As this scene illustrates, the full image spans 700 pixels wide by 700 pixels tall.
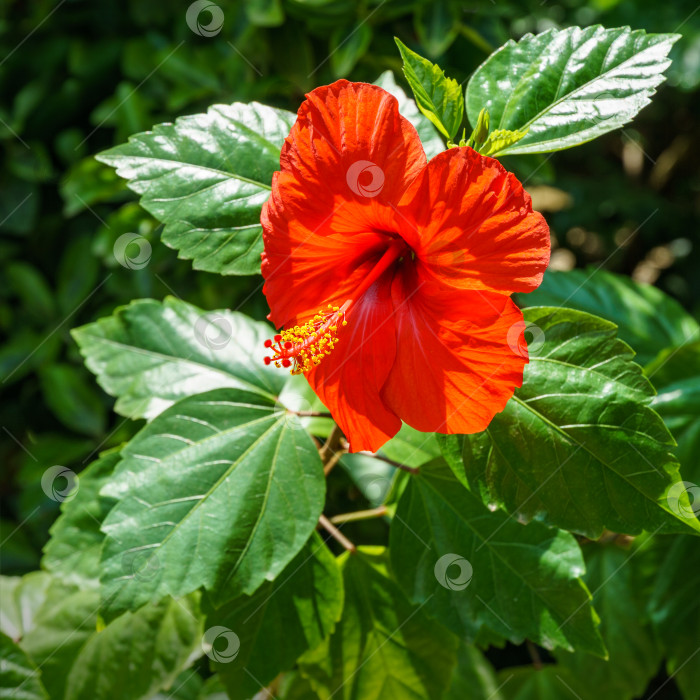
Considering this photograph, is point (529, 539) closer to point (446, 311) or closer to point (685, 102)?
point (446, 311)

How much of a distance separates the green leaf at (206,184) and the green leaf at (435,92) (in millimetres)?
227

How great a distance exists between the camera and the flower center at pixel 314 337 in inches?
30.4

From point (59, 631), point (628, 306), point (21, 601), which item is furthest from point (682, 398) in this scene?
point (21, 601)

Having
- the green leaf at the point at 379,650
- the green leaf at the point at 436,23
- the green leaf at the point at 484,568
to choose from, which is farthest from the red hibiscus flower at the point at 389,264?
the green leaf at the point at 436,23

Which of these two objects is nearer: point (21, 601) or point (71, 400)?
point (21, 601)

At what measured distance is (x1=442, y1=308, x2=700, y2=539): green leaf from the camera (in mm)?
762

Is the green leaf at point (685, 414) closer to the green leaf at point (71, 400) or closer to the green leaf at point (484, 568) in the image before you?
the green leaf at point (484, 568)

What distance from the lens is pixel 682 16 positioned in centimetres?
205

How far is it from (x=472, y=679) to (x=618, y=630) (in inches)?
12.9

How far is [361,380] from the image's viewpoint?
79cm

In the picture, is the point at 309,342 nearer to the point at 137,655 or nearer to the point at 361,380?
the point at 361,380

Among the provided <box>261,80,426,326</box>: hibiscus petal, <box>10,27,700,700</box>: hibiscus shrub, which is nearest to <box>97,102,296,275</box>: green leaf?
<box>10,27,700,700</box>: hibiscus shrub

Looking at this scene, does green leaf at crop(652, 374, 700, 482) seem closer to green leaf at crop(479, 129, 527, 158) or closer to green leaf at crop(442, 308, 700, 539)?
green leaf at crop(442, 308, 700, 539)

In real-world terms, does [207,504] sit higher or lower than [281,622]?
higher
